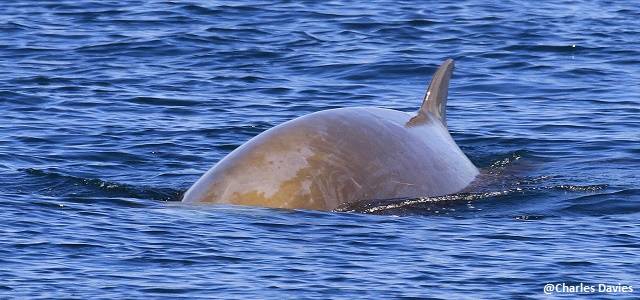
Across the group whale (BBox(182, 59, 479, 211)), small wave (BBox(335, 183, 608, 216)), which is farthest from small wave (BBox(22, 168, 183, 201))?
small wave (BBox(335, 183, 608, 216))

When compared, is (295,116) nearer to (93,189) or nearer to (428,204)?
(93,189)

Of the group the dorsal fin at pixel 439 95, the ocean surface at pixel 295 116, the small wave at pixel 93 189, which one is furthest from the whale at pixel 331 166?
the small wave at pixel 93 189

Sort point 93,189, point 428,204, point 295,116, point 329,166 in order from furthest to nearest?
point 295,116 → point 93,189 → point 428,204 → point 329,166

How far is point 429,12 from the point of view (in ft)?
113

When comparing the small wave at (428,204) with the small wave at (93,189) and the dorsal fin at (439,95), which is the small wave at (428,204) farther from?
the small wave at (93,189)

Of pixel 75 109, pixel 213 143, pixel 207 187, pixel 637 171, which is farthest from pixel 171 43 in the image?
pixel 207 187

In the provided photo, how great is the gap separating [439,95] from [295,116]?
16.8 ft

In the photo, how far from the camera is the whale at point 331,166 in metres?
14.6

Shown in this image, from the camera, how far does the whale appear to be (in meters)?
14.6

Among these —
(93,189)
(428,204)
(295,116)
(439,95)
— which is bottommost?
(295,116)

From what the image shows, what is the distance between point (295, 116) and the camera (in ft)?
75.1

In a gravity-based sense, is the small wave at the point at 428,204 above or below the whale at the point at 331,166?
below

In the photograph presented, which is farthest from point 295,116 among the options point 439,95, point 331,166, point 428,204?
point 331,166

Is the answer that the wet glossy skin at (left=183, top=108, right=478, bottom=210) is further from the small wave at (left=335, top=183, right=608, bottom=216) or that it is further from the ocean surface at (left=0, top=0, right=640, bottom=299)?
the ocean surface at (left=0, top=0, right=640, bottom=299)
